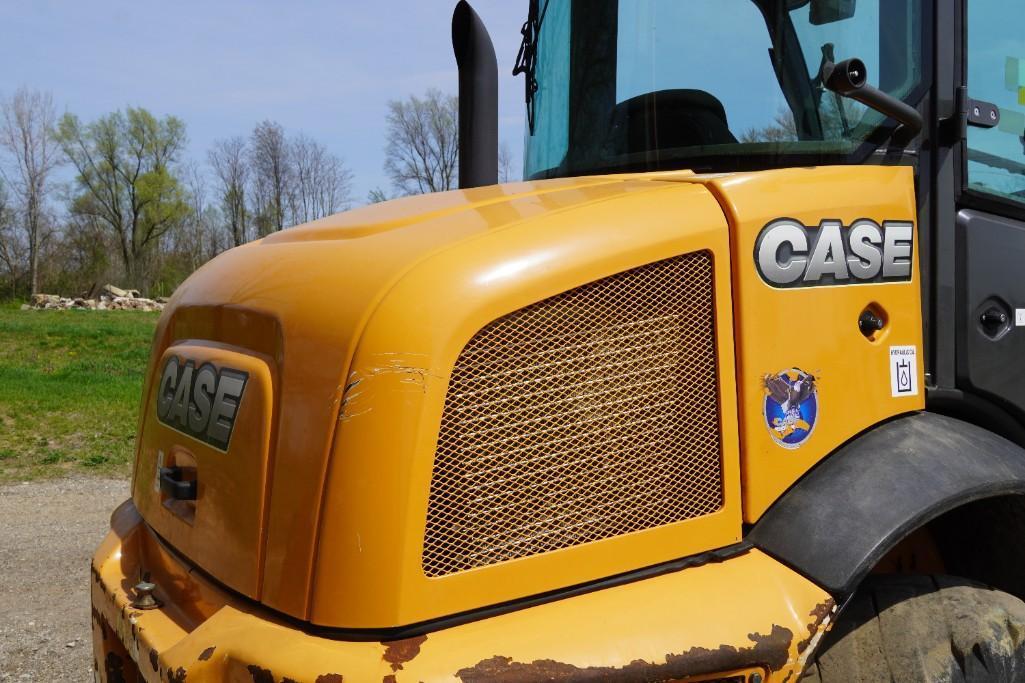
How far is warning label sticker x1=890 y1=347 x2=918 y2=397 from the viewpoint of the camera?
2.20m

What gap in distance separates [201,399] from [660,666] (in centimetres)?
123

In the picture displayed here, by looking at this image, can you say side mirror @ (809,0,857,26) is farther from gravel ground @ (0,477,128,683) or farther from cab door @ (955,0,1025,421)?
gravel ground @ (0,477,128,683)

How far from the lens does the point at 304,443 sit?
1.76 metres

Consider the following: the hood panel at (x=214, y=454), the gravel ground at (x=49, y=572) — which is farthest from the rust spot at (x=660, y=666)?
the gravel ground at (x=49, y=572)

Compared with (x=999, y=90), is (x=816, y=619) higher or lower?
lower

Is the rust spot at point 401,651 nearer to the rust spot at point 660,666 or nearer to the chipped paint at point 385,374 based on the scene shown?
the rust spot at point 660,666

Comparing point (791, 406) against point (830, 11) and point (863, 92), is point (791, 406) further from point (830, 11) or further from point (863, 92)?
point (830, 11)

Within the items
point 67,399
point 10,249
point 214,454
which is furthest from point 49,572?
point 10,249

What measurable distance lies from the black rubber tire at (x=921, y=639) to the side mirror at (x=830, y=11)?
56.0 inches

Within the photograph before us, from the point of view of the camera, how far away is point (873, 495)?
1.96 m

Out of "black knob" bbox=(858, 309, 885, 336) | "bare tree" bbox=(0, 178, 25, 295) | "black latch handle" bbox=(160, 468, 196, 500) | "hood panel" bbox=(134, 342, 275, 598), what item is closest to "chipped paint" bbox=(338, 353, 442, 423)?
"hood panel" bbox=(134, 342, 275, 598)

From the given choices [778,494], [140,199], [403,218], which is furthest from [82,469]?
[140,199]

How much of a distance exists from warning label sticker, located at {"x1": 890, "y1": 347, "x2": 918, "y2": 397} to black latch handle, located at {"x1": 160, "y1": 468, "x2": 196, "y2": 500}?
66.8 inches

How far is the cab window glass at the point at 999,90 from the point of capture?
2.46 m
